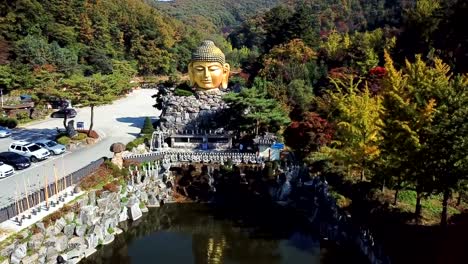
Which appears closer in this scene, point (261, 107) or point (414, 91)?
point (414, 91)

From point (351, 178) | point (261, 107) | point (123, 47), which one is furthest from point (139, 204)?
point (123, 47)

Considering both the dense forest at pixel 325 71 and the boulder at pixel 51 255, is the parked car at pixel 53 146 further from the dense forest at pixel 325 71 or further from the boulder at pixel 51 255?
the boulder at pixel 51 255

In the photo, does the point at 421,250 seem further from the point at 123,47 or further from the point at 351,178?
the point at 123,47

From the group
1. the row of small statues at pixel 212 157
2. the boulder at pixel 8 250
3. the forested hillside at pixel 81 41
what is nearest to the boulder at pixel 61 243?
the boulder at pixel 8 250

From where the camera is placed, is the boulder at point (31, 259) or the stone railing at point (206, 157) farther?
the stone railing at point (206, 157)

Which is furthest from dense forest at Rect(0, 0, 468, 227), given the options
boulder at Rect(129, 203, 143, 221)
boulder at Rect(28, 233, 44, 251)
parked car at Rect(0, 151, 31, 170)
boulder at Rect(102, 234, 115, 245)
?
boulder at Rect(28, 233, 44, 251)

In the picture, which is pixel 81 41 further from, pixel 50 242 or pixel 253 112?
pixel 50 242

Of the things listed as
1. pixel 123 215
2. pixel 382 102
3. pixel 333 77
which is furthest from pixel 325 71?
pixel 123 215
